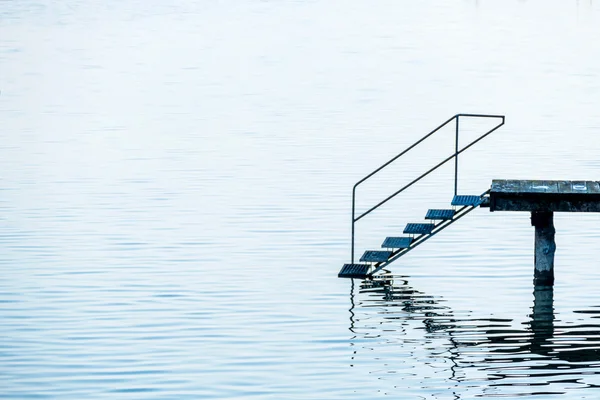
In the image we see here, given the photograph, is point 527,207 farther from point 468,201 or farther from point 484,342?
point 484,342

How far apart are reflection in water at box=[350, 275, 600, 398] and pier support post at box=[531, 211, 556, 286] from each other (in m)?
0.24

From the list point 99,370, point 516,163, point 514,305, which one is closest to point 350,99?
point 516,163

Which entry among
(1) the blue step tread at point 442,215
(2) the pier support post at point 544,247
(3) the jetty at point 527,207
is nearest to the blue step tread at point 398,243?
(3) the jetty at point 527,207

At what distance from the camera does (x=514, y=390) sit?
16203 mm

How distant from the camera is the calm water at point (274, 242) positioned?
17.2 m

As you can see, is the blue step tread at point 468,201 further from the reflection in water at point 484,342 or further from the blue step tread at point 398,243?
the reflection in water at point 484,342

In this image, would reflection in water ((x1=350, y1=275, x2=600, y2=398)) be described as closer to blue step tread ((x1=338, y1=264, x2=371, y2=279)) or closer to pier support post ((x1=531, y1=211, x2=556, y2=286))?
pier support post ((x1=531, y1=211, x2=556, y2=286))

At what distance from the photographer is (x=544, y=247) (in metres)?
22.7

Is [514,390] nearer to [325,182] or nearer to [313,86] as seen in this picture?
[325,182]

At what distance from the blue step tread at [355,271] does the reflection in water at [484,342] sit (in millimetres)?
481

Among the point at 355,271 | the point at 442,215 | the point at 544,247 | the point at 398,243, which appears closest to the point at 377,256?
the point at 398,243

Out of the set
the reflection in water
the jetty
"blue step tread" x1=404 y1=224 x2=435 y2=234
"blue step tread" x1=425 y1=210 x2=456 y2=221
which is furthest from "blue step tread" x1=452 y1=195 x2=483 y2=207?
the reflection in water

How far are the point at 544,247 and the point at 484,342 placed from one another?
436cm

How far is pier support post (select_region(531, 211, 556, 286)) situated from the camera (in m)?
22.5
